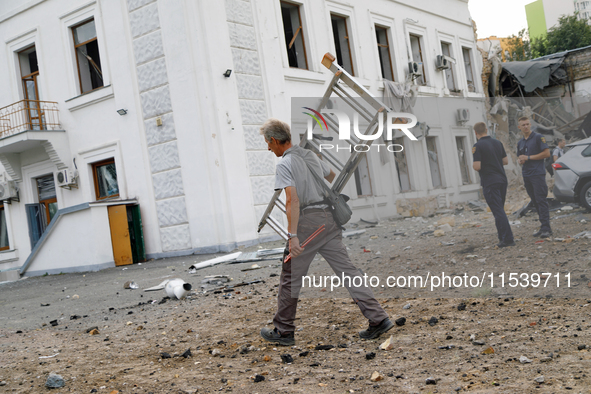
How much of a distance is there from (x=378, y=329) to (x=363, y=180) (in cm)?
1226

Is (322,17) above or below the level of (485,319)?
above

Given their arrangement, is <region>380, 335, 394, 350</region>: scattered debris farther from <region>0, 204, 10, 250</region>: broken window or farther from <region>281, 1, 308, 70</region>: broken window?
<region>0, 204, 10, 250</region>: broken window

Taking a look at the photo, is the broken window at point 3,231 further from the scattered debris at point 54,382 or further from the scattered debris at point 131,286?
the scattered debris at point 54,382

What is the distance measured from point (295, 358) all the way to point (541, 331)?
5.48ft

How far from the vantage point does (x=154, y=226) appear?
1236 cm

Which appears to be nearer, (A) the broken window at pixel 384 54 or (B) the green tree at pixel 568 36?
(A) the broken window at pixel 384 54

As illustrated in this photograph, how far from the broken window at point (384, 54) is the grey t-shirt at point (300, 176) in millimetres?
14350

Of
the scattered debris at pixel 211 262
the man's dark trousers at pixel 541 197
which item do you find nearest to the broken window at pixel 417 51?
the scattered debris at pixel 211 262

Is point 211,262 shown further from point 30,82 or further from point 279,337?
point 30,82

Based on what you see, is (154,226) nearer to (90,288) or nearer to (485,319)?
(90,288)

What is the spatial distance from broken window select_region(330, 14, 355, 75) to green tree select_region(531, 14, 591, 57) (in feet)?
77.9

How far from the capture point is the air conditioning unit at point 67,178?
13.8 meters

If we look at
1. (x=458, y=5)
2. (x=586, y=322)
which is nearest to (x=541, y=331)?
(x=586, y=322)

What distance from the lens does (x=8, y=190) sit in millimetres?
15539
